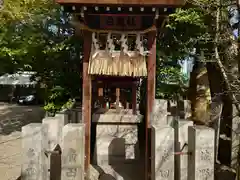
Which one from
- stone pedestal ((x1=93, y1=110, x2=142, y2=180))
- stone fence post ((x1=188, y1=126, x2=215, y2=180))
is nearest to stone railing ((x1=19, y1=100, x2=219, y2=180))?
stone fence post ((x1=188, y1=126, x2=215, y2=180))

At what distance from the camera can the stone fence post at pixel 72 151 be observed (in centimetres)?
594

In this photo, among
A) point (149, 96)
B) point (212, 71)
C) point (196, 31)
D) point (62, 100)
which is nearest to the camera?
point (149, 96)

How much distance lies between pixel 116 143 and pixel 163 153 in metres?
3.17

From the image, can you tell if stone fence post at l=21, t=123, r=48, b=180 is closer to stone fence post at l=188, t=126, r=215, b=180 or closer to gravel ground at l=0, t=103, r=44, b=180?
gravel ground at l=0, t=103, r=44, b=180

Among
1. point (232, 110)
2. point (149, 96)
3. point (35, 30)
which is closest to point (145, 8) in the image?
point (149, 96)

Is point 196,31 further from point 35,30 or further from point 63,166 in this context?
point 63,166

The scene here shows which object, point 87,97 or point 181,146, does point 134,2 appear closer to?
point 87,97

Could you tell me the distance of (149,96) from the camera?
289 inches

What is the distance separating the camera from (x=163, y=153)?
5711mm

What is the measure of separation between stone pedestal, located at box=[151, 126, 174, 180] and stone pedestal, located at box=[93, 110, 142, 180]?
202cm

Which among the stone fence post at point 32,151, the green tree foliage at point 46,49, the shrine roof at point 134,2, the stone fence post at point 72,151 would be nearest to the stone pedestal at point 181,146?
the stone fence post at point 72,151

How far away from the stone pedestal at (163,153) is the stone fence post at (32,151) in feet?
7.11

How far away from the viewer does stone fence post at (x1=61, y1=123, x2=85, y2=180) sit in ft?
19.5

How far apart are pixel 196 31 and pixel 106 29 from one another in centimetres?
646
